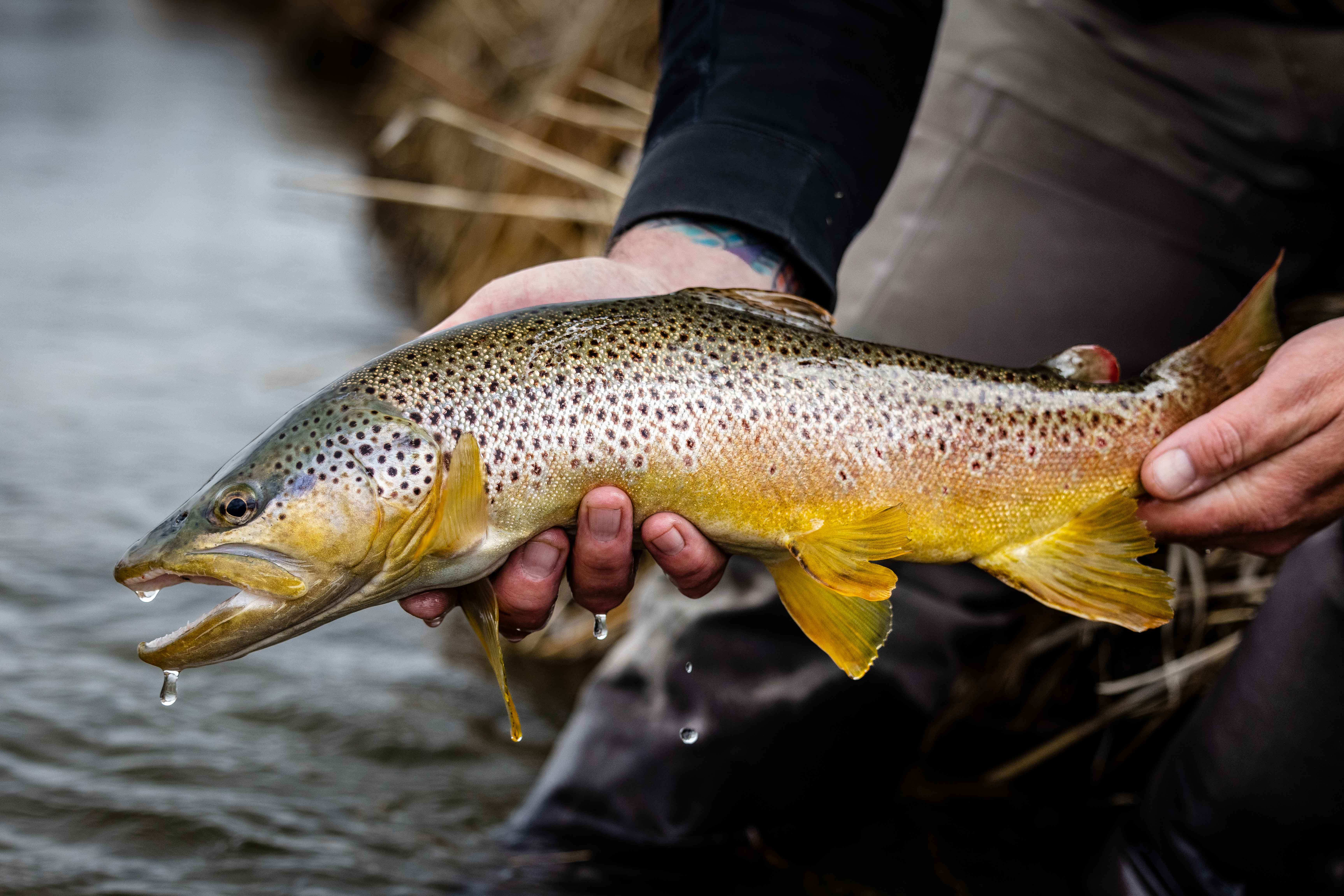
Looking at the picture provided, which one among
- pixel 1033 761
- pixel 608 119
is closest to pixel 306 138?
pixel 608 119

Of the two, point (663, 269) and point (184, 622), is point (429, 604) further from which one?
point (184, 622)

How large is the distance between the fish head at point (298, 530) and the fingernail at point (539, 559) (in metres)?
0.22

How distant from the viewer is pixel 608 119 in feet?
15.3

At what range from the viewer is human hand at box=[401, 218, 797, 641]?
1919 millimetres

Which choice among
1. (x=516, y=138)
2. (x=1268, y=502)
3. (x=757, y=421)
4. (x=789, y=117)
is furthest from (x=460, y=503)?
(x=516, y=138)

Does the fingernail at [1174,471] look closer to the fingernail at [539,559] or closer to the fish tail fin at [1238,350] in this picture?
the fish tail fin at [1238,350]

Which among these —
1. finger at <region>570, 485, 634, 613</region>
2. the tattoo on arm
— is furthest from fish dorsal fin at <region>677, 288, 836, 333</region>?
finger at <region>570, 485, 634, 613</region>

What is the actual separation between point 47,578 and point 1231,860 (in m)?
3.75

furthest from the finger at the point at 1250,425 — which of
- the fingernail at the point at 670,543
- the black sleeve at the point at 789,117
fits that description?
the fingernail at the point at 670,543

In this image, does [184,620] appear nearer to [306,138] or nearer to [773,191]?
[773,191]

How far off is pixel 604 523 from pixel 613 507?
0.12 ft

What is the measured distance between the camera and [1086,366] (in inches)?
81.8

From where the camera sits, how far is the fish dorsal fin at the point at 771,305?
1988 mm

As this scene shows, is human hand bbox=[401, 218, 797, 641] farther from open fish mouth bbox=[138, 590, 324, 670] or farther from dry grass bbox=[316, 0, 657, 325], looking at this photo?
dry grass bbox=[316, 0, 657, 325]
